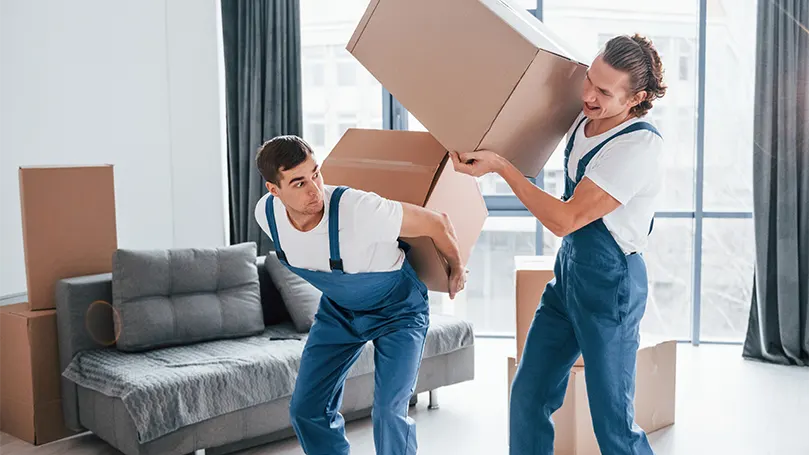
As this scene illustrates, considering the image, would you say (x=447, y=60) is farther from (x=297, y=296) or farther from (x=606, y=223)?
(x=297, y=296)

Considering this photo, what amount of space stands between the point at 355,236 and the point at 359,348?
362mm

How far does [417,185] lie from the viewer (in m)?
2.21

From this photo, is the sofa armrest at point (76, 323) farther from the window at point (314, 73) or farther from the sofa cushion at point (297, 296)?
the window at point (314, 73)

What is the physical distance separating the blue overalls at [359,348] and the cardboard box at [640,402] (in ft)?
2.78

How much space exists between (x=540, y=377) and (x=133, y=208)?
2999mm

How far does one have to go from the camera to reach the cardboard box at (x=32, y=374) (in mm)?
3115

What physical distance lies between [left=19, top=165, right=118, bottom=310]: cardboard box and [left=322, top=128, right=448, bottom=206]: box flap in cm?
132

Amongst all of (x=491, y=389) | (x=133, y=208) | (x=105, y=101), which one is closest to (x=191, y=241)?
(x=133, y=208)

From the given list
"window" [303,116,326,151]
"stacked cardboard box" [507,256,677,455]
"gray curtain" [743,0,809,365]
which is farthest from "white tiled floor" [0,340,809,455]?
"window" [303,116,326,151]

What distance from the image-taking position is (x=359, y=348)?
2295mm

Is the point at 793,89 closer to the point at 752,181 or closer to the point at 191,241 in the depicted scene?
the point at 752,181

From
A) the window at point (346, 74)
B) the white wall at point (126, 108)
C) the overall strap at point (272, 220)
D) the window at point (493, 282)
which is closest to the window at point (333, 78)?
the window at point (346, 74)

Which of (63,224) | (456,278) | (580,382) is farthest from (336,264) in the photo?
(63,224)

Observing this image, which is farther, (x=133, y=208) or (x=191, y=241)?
(x=191, y=241)
